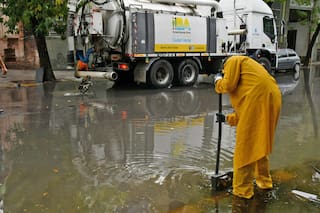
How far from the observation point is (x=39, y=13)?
40.9 ft

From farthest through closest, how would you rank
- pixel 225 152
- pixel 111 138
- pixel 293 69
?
pixel 293 69, pixel 111 138, pixel 225 152

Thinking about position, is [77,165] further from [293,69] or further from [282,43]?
[282,43]

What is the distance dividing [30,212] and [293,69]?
19445mm

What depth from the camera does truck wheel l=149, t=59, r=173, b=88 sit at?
12945mm

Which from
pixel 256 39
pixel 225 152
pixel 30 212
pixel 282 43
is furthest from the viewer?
pixel 282 43

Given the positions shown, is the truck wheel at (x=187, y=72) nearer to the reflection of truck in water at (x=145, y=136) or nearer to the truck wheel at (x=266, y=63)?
the reflection of truck in water at (x=145, y=136)

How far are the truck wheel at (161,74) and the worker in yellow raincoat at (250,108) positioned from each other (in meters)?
9.17

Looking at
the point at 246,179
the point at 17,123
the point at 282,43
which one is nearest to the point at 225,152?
the point at 246,179

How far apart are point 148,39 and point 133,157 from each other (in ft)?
25.6

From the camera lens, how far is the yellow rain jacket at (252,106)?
3.69 metres

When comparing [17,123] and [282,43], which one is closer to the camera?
[17,123]

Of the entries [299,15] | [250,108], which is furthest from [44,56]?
[299,15]

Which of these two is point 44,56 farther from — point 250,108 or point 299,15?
point 299,15

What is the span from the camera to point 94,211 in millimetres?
3682
